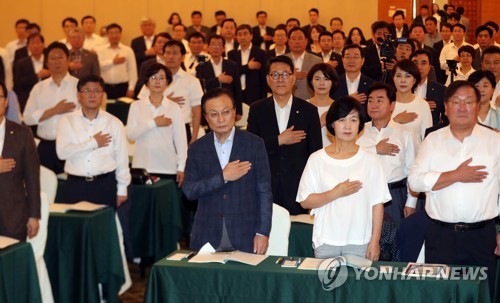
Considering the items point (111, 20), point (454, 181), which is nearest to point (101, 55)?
point (111, 20)

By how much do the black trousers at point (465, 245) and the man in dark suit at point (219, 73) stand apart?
4.49m

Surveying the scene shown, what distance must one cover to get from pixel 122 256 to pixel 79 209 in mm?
472

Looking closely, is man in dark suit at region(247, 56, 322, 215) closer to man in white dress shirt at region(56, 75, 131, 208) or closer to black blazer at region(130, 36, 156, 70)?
man in white dress shirt at region(56, 75, 131, 208)

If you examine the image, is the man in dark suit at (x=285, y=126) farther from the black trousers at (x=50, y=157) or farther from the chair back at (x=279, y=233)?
the black trousers at (x=50, y=157)

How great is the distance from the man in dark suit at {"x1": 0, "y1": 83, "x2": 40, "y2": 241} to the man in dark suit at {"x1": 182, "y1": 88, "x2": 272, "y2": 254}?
1.17 m

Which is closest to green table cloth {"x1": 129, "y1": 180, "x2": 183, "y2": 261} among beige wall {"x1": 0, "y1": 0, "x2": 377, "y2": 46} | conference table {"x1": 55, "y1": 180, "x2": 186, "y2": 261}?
conference table {"x1": 55, "y1": 180, "x2": 186, "y2": 261}

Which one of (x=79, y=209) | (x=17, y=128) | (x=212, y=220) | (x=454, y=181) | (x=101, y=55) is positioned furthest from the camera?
(x=101, y=55)

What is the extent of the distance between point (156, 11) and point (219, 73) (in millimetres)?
7414

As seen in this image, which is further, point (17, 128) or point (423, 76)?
point (423, 76)

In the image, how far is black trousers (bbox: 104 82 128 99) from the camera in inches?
448

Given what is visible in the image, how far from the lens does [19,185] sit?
198 inches

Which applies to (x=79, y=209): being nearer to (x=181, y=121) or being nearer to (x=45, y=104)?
(x=181, y=121)

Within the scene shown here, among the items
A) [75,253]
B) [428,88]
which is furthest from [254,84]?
[75,253]

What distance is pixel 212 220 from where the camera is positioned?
14.2 ft
